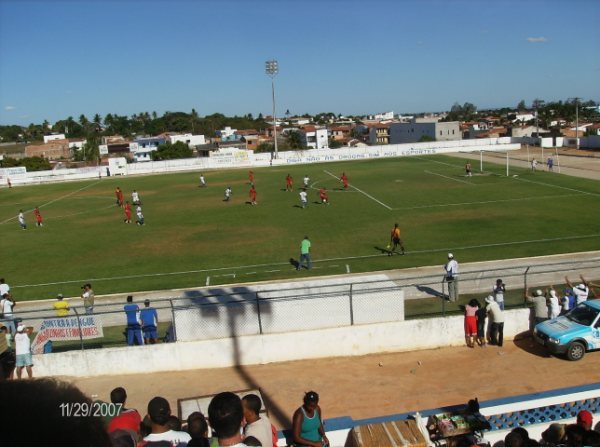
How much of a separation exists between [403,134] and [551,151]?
66706 millimetres

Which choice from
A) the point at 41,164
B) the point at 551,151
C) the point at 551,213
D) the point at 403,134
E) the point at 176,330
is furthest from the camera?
the point at 403,134

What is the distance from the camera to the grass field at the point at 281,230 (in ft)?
74.9

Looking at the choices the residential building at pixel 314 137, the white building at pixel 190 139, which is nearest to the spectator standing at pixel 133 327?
the white building at pixel 190 139

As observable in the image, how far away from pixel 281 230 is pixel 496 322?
57.1ft

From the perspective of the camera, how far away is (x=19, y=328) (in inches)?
502

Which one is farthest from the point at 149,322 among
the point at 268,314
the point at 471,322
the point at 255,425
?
the point at 255,425

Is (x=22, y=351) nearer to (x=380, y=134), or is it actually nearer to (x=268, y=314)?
(x=268, y=314)

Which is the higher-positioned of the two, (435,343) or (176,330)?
(176,330)

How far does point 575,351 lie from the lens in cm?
1284

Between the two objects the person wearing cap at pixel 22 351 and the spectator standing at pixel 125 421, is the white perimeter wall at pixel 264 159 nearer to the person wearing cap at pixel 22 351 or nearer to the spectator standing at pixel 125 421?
the person wearing cap at pixel 22 351

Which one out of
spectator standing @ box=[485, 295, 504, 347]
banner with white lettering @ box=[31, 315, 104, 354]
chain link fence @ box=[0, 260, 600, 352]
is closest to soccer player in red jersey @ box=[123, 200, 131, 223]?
chain link fence @ box=[0, 260, 600, 352]

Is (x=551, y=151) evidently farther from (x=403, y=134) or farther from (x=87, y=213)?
(x=403, y=134)

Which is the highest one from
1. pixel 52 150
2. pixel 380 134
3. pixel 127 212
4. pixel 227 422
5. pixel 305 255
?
pixel 52 150

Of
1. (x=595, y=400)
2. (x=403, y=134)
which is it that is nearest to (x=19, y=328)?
(x=595, y=400)
